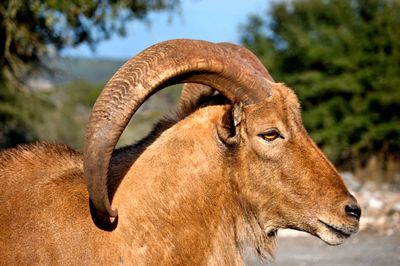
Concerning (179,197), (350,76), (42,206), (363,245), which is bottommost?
(42,206)

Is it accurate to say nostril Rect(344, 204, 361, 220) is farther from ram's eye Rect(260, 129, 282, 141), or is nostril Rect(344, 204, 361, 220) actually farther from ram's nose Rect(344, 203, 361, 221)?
ram's eye Rect(260, 129, 282, 141)

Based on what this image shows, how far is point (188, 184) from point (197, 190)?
0.27ft

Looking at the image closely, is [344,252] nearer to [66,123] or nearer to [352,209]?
[352,209]

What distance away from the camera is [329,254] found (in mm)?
13797

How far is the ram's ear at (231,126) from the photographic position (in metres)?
6.25

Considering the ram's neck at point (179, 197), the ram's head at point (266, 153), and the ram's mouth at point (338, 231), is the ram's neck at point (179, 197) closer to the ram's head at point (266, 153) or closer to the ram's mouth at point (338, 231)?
the ram's head at point (266, 153)

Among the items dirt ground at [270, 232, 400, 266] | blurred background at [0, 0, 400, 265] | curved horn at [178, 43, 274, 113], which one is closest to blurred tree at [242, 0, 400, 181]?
blurred background at [0, 0, 400, 265]

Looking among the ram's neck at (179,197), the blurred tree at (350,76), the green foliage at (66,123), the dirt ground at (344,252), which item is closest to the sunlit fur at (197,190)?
the ram's neck at (179,197)

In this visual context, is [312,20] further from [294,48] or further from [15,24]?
[15,24]

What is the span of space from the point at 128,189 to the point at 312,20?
25786 millimetres

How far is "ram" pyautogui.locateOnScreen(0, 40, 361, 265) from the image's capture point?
229 inches

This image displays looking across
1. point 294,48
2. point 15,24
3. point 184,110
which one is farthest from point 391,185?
point 184,110

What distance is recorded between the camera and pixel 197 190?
6.19 m

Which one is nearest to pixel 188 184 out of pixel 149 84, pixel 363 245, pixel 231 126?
pixel 231 126
